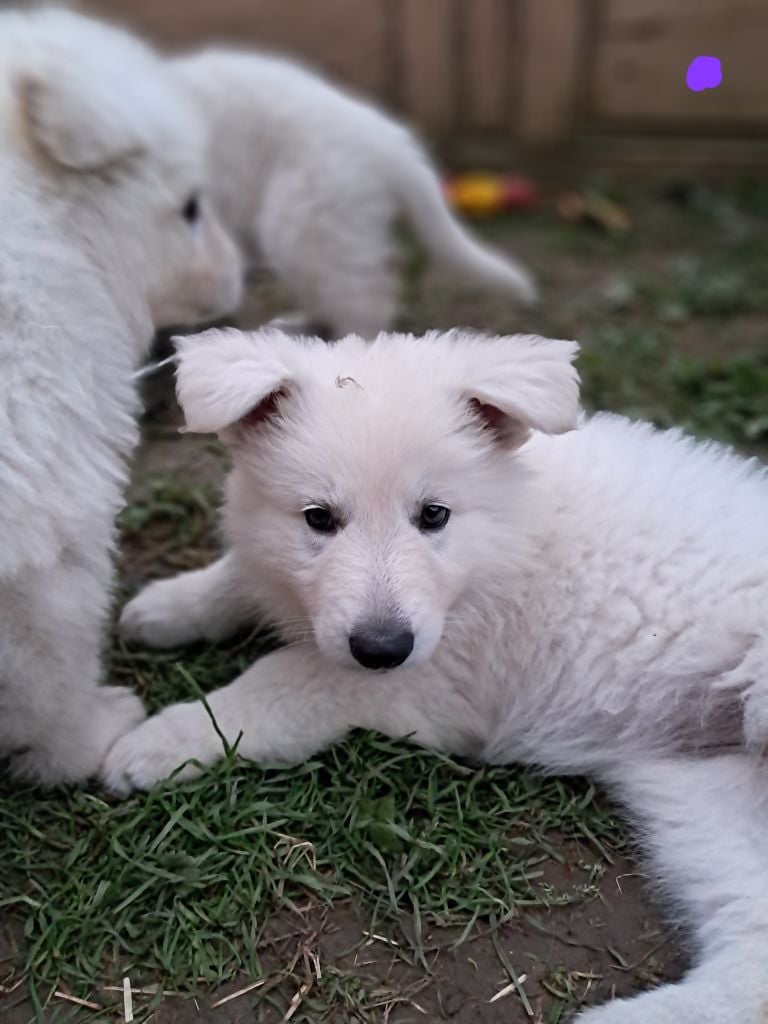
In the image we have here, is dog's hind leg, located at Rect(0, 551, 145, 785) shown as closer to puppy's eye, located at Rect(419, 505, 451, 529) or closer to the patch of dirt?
the patch of dirt

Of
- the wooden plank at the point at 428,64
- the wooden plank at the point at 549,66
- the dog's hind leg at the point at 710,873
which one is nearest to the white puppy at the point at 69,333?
the dog's hind leg at the point at 710,873

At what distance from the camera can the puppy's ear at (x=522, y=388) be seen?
2357 mm

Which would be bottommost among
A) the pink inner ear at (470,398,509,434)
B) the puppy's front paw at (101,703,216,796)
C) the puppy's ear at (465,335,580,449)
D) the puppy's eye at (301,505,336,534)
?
the puppy's front paw at (101,703,216,796)

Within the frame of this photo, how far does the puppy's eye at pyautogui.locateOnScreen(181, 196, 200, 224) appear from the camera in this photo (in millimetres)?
3473

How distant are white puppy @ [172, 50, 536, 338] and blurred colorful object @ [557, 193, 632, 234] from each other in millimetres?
2107

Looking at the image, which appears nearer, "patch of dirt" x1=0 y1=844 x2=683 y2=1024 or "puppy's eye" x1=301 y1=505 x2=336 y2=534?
"patch of dirt" x1=0 y1=844 x2=683 y2=1024

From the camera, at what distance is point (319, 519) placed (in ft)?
8.16

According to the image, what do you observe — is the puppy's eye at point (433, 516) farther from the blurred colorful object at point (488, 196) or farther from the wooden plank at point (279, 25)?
the wooden plank at point (279, 25)

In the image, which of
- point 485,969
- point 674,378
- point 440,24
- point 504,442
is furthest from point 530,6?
point 485,969

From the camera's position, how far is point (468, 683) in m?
2.74

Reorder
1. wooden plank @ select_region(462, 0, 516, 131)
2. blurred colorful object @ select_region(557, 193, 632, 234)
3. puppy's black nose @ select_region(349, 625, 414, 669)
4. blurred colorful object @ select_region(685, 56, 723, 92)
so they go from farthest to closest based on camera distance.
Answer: wooden plank @ select_region(462, 0, 516, 131) → blurred colorful object @ select_region(685, 56, 723, 92) → blurred colorful object @ select_region(557, 193, 632, 234) → puppy's black nose @ select_region(349, 625, 414, 669)

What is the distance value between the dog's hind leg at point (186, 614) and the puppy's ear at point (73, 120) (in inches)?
46.8

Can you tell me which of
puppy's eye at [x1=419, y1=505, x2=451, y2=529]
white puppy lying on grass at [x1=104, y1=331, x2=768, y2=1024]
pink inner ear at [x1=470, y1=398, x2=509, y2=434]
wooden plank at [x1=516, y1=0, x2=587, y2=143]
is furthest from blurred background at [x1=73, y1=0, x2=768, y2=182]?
puppy's eye at [x1=419, y1=505, x2=451, y2=529]

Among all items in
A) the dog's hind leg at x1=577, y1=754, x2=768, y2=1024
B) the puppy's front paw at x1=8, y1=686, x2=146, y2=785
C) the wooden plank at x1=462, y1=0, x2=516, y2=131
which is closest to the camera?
the dog's hind leg at x1=577, y1=754, x2=768, y2=1024
